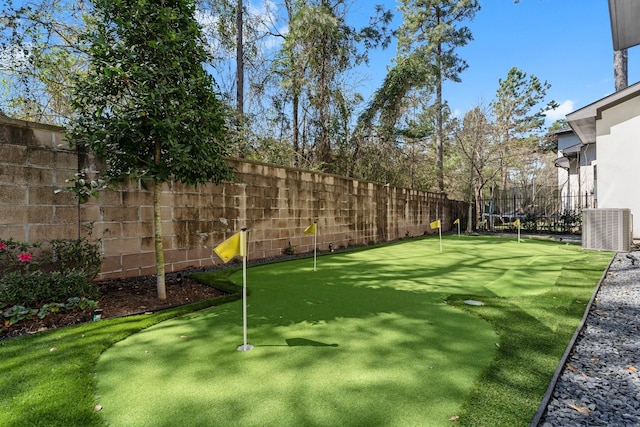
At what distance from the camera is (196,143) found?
10.8ft

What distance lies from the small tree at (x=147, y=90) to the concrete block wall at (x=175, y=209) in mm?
730

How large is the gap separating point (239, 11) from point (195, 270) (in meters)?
7.42

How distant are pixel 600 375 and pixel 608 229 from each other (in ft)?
24.5

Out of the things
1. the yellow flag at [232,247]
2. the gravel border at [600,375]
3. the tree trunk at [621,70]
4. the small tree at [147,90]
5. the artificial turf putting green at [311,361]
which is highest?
the tree trunk at [621,70]

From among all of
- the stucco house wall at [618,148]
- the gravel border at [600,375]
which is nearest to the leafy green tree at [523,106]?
the stucco house wall at [618,148]

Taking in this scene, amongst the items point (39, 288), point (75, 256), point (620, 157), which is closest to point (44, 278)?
point (39, 288)

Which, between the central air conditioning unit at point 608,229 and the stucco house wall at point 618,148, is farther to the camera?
the stucco house wall at point 618,148

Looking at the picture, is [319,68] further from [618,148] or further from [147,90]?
[618,148]

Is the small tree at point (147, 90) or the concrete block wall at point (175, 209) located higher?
the small tree at point (147, 90)

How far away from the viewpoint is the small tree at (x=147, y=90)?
3039 mm

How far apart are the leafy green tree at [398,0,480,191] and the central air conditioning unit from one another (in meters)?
8.67

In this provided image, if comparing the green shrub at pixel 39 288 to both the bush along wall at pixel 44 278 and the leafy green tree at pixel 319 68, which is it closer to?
the bush along wall at pixel 44 278

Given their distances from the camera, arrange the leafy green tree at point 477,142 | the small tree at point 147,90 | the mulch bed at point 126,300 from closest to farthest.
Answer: the mulch bed at point 126,300, the small tree at point 147,90, the leafy green tree at point 477,142

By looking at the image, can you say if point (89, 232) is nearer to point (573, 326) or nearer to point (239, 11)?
point (573, 326)
